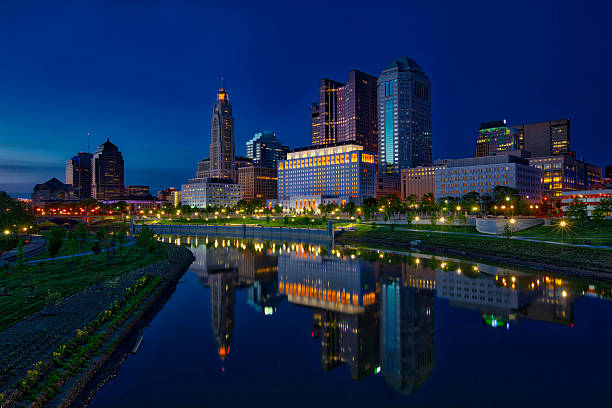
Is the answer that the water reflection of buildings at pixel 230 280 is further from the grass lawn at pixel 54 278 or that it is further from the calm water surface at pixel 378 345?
the grass lawn at pixel 54 278

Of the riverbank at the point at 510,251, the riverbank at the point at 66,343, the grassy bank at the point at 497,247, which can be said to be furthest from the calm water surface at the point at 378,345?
the grassy bank at the point at 497,247

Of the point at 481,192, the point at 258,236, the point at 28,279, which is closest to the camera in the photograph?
the point at 28,279

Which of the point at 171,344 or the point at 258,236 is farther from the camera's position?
the point at 258,236

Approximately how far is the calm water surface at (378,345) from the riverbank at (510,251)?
17.5 ft

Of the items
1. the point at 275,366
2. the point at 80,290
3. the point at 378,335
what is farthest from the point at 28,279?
the point at 378,335

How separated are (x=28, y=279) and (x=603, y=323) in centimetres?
5801

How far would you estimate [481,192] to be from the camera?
182500 mm

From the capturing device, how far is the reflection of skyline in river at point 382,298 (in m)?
27.9

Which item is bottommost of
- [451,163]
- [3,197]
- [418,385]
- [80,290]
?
[418,385]

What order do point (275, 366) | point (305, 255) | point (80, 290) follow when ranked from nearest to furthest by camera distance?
1. point (275, 366)
2. point (80, 290)
3. point (305, 255)

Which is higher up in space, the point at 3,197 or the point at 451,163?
the point at 451,163

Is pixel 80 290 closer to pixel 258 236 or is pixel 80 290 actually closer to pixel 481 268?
pixel 481 268

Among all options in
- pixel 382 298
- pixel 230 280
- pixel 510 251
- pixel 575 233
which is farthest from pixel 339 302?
pixel 575 233

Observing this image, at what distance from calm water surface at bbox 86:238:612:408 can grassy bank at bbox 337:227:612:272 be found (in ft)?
22.4
